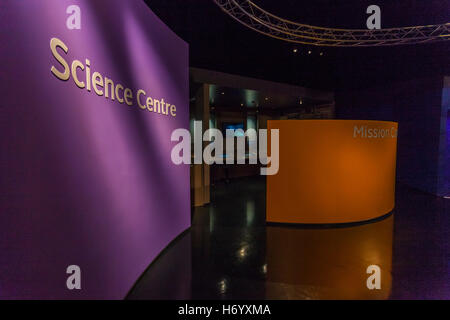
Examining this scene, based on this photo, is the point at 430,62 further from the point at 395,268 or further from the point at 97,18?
the point at 97,18

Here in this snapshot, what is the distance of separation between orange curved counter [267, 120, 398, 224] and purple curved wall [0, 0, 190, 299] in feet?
8.23

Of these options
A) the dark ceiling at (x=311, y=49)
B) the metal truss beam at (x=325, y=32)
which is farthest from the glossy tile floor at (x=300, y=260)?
the metal truss beam at (x=325, y=32)

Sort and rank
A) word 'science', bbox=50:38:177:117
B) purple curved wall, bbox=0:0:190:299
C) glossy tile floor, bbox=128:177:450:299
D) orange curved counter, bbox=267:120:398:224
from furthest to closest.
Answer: orange curved counter, bbox=267:120:398:224, glossy tile floor, bbox=128:177:450:299, word 'science', bbox=50:38:177:117, purple curved wall, bbox=0:0:190:299

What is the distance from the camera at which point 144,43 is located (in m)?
3.41

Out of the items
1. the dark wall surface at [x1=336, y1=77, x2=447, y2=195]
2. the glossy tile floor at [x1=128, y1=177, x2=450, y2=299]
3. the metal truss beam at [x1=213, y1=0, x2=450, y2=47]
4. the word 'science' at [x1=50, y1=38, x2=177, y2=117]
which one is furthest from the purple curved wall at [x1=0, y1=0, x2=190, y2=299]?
the dark wall surface at [x1=336, y1=77, x2=447, y2=195]

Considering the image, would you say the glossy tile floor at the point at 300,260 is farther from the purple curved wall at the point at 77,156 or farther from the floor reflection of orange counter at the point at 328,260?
the purple curved wall at the point at 77,156

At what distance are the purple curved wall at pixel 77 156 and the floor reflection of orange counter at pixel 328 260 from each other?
1854mm

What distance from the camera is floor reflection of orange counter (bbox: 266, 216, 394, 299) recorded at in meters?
2.96

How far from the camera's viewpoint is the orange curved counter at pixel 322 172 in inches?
195

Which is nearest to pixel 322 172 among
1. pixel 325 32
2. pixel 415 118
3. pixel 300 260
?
pixel 300 260

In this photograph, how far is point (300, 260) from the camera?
3740mm

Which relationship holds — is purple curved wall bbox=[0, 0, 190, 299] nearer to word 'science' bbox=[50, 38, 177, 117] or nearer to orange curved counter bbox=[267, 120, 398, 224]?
word 'science' bbox=[50, 38, 177, 117]

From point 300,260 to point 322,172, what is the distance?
1.96 m

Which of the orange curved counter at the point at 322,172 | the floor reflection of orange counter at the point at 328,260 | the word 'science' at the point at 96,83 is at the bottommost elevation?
the floor reflection of orange counter at the point at 328,260
